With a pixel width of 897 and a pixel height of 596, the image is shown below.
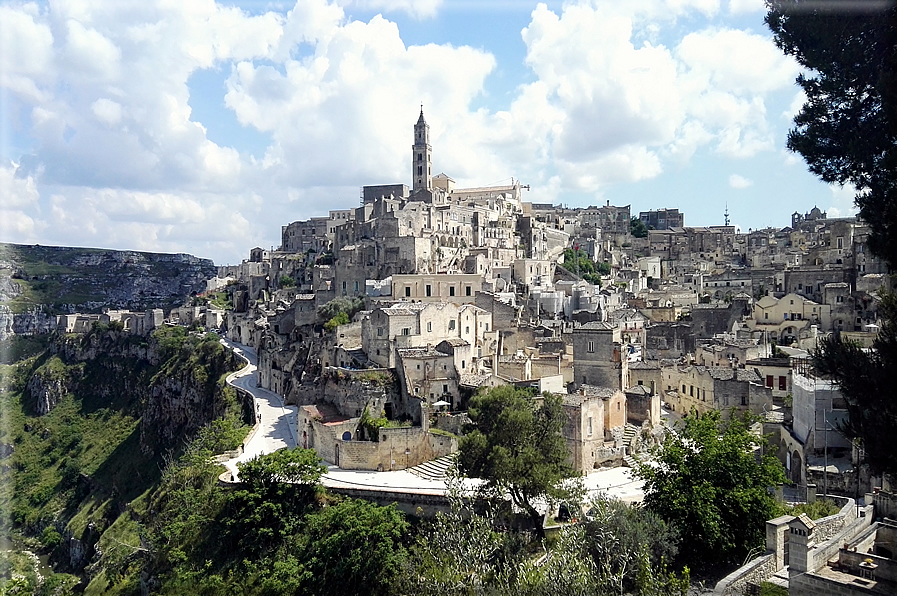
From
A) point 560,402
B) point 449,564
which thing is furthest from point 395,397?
point 449,564

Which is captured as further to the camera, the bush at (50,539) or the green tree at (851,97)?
the bush at (50,539)

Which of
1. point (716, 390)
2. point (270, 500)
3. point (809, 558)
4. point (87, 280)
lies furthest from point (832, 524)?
point (87, 280)

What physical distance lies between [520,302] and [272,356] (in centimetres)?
2074

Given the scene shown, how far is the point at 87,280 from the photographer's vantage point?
415ft

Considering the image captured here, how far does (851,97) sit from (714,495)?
1309 cm

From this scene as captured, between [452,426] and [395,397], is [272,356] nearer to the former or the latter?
[395,397]

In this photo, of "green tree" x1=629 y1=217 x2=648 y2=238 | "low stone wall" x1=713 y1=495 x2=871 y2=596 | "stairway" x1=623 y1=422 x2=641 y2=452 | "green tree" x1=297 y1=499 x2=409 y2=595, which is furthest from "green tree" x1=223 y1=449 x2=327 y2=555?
"green tree" x1=629 y1=217 x2=648 y2=238

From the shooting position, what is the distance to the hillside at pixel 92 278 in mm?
111125

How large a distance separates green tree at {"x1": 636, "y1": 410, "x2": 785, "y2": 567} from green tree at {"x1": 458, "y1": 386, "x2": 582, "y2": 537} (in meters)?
3.37

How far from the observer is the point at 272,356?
51250 mm

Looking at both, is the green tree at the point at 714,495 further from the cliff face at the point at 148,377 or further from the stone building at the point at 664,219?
the stone building at the point at 664,219

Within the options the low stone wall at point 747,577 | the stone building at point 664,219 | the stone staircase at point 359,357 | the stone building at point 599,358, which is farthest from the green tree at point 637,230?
the low stone wall at point 747,577

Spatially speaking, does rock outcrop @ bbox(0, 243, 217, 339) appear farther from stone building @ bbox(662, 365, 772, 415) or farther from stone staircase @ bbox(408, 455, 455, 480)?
stone building @ bbox(662, 365, 772, 415)

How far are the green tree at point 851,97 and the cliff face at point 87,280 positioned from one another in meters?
109
